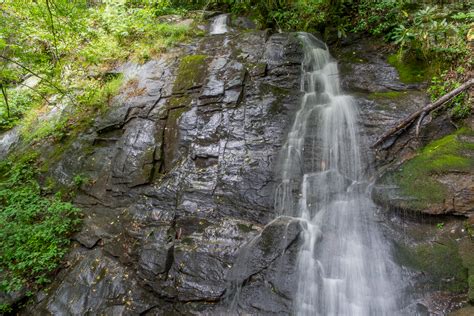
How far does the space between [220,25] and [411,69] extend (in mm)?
6309

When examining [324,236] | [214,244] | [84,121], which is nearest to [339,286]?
[324,236]

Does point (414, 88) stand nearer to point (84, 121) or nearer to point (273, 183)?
point (273, 183)

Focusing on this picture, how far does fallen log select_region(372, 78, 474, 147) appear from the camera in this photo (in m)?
4.78

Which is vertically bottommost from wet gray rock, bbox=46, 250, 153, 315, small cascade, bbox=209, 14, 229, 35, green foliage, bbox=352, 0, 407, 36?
wet gray rock, bbox=46, 250, 153, 315

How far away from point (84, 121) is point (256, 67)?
4831 millimetres

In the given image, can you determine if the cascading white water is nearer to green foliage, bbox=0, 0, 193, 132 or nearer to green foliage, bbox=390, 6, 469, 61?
green foliage, bbox=390, 6, 469, 61

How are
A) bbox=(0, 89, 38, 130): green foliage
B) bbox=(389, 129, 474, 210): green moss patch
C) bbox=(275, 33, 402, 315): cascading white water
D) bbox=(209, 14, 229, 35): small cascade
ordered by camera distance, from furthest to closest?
bbox=(209, 14, 229, 35): small cascade < bbox=(0, 89, 38, 130): green foliage < bbox=(389, 129, 474, 210): green moss patch < bbox=(275, 33, 402, 315): cascading white water

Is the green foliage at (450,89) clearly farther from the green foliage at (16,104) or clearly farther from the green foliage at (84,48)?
the green foliage at (16,104)

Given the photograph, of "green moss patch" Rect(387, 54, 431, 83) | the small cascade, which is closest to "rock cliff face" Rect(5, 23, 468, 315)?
"green moss patch" Rect(387, 54, 431, 83)

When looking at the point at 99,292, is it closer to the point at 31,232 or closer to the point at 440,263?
the point at 31,232

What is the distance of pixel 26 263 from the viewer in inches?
215

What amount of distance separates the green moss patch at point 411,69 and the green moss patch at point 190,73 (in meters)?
4.47

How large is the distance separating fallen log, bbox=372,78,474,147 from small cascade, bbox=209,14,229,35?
6390mm

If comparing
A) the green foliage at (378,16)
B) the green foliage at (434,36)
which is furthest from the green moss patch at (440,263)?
the green foliage at (378,16)
